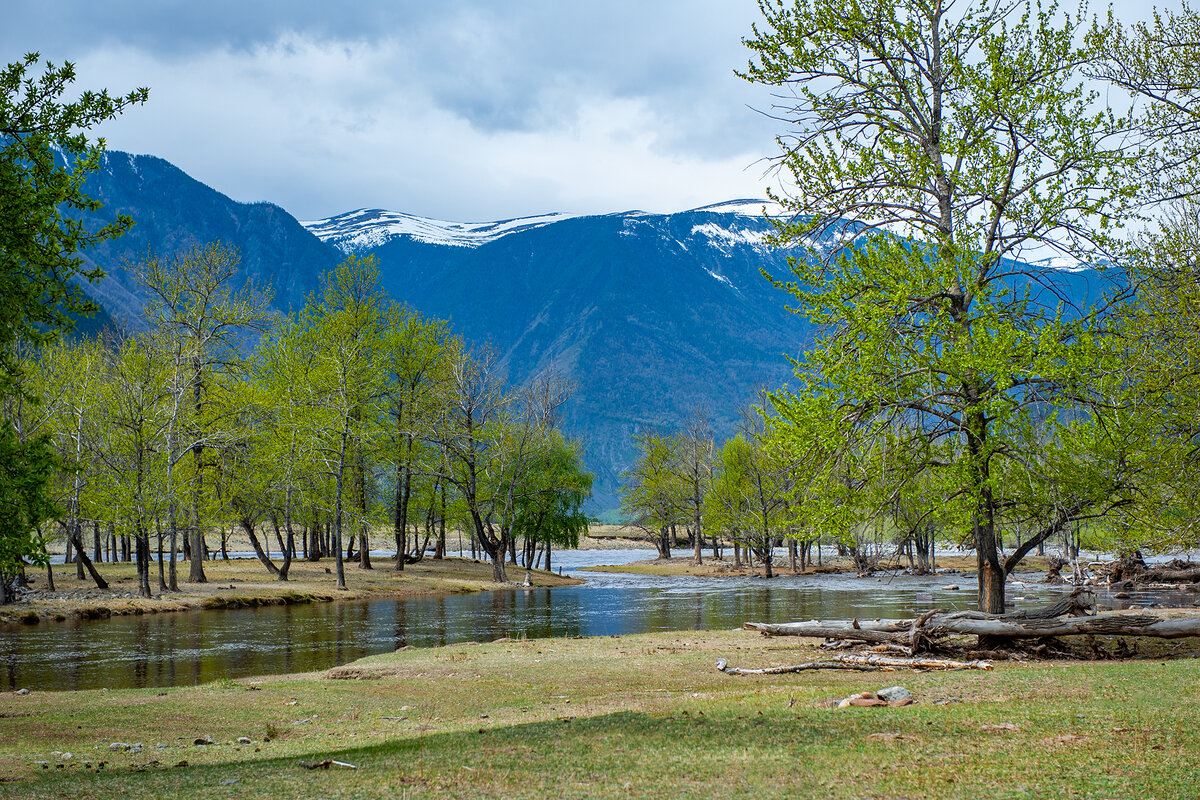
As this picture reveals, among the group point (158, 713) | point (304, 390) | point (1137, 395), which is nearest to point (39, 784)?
point (158, 713)

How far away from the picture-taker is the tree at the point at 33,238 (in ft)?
41.9

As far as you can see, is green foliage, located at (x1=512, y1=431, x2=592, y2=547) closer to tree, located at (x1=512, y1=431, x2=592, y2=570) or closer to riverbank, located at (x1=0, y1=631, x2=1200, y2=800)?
tree, located at (x1=512, y1=431, x2=592, y2=570)

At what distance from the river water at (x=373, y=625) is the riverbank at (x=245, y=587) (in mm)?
1658

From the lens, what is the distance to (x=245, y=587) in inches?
1781

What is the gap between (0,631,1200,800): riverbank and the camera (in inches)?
325

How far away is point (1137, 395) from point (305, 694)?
18.1 metres

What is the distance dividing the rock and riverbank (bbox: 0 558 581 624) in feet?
111

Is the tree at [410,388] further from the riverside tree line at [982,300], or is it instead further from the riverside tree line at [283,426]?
the riverside tree line at [982,300]

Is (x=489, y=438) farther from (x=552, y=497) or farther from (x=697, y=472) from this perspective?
(x=697, y=472)

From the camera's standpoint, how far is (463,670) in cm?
1998

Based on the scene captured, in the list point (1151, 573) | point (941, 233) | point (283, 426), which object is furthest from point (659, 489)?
point (941, 233)

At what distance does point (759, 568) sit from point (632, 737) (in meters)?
71.7

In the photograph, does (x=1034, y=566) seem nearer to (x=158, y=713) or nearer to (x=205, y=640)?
(x=205, y=640)

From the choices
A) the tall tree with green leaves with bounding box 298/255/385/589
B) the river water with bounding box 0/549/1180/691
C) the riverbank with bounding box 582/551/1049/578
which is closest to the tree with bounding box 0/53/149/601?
the river water with bounding box 0/549/1180/691
